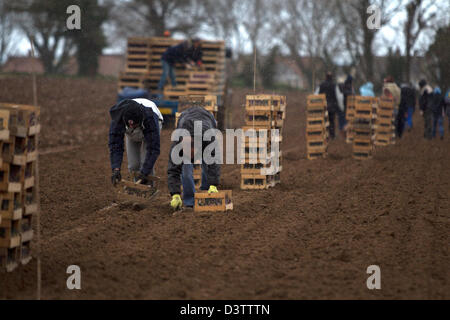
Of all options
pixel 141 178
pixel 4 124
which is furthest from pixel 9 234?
pixel 141 178

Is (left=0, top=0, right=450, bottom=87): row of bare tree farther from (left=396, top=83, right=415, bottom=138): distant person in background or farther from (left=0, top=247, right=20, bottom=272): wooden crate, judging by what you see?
(left=0, top=247, right=20, bottom=272): wooden crate

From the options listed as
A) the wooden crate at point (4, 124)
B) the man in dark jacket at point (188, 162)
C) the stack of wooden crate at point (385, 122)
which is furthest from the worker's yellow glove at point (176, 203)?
the stack of wooden crate at point (385, 122)

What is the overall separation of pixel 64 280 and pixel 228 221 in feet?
10.1

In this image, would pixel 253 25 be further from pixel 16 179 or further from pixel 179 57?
pixel 16 179

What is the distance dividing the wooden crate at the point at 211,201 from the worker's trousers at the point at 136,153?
91 cm

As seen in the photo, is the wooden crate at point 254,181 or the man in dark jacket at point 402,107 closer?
the wooden crate at point 254,181

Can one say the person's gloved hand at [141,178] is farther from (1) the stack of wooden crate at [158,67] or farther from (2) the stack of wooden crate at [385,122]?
(2) the stack of wooden crate at [385,122]

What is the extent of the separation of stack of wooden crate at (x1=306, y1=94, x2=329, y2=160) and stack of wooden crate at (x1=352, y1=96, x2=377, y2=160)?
793 mm

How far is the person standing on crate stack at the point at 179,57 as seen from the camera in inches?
779

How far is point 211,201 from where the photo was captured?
9.12 meters

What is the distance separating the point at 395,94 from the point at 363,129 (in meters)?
4.86

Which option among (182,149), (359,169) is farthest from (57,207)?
(359,169)

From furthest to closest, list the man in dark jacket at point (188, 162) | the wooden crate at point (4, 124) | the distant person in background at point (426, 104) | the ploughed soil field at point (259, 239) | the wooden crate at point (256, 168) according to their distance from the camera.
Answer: the distant person in background at point (426, 104) → the wooden crate at point (256, 168) → the man in dark jacket at point (188, 162) → the wooden crate at point (4, 124) → the ploughed soil field at point (259, 239)

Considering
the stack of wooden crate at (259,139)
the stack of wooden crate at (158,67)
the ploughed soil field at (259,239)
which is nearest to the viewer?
the ploughed soil field at (259,239)
